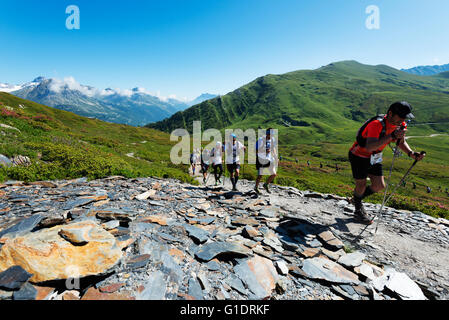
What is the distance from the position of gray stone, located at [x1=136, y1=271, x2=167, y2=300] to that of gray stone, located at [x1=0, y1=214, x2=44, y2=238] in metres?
3.03

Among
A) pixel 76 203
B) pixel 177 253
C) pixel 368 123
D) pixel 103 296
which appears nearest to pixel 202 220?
pixel 177 253

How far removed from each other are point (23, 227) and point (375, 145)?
9.12m

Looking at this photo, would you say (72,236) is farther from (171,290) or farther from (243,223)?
(243,223)

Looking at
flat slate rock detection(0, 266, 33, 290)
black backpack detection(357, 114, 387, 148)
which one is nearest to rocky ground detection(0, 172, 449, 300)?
flat slate rock detection(0, 266, 33, 290)

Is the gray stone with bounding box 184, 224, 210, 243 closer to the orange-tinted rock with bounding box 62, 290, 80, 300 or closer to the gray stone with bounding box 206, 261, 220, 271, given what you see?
the gray stone with bounding box 206, 261, 220, 271

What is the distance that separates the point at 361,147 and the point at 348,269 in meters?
4.13

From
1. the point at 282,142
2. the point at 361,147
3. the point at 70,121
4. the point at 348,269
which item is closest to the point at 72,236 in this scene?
the point at 348,269

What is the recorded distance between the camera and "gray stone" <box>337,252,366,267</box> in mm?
4460

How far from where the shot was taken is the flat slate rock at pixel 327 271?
3.90 metres

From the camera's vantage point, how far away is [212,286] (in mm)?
3383

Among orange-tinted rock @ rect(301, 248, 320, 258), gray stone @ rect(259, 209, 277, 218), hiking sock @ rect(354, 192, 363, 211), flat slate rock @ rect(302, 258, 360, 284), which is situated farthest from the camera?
hiking sock @ rect(354, 192, 363, 211)

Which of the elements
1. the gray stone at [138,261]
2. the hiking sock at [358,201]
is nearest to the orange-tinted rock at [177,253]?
the gray stone at [138,261]

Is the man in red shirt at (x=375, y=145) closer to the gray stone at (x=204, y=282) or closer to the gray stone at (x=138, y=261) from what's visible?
the gray stone at (x=204, y=282)

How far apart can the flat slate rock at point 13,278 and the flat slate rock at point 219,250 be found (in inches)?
104
